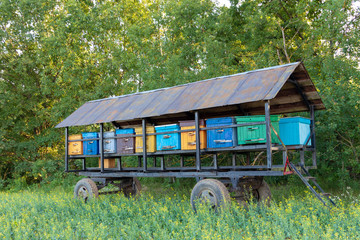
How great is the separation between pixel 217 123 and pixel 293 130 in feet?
8.04

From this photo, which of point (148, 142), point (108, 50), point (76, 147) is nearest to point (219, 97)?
point (148, 142)

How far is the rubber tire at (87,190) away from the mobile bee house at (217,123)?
43 millimetres

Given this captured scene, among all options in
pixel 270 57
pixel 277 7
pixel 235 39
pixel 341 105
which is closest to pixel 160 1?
pixel 235 39

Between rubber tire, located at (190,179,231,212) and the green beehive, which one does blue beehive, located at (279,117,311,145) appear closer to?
the green beehive

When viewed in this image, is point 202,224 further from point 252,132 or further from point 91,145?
point 91,145

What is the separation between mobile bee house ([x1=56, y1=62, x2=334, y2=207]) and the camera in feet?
34.0

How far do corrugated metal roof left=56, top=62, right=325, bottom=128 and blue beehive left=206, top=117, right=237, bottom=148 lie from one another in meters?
0.49

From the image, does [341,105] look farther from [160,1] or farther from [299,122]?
[160,1]

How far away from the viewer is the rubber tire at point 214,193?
33.9 ft

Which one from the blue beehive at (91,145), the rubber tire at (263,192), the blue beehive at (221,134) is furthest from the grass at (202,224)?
the blue beehive at (91,145)

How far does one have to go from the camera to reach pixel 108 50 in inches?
1151

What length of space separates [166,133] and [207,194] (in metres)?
2.65

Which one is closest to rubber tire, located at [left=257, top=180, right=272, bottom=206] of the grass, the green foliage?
the grass

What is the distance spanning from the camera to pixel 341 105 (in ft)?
48.1
